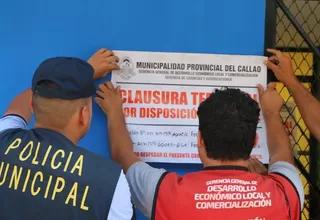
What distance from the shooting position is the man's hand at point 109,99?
5.84ft

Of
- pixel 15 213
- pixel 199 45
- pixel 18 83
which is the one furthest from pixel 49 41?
pixel 15 213

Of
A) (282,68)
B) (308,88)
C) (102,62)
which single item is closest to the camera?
(102,62)

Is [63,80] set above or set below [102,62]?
below

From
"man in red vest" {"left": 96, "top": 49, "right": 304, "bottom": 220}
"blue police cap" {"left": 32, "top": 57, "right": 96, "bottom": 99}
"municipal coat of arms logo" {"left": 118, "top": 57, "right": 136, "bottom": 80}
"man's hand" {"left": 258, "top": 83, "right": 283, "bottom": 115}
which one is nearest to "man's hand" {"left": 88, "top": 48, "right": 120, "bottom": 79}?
"municipal coat of arms logo" {"left": 118, "top": 57, "right": 136, "bottom": 80}

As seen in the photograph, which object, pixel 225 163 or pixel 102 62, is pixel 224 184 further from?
pixel 102 62

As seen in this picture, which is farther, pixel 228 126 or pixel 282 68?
pixel 282 68

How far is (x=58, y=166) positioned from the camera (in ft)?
3.96

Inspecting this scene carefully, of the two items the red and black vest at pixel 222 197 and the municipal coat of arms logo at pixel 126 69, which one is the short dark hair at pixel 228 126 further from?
the municipal coat of arms logo at pixel 126 69

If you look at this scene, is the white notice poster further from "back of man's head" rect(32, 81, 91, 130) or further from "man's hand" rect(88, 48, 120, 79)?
"back of man's head" rect(32, 81, 91, 130)

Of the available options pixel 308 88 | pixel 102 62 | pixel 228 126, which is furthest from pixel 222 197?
pixel 308 88

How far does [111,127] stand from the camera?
5.83 feet

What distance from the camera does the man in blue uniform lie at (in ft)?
3.89

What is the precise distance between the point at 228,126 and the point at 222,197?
0.67 feet

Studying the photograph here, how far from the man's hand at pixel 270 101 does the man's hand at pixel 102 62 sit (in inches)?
24.6
